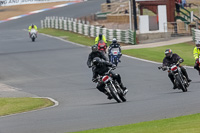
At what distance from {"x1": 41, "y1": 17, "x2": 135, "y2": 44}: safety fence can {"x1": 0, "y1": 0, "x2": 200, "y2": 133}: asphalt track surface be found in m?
3.43

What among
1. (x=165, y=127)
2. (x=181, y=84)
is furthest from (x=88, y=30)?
(x=165, y=127)

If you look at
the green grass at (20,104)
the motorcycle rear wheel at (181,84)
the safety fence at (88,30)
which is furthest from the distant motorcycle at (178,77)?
the safety fence at (88,30)

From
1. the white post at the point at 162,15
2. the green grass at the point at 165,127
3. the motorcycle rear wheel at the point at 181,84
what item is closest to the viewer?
the green grass at the point at 165,127

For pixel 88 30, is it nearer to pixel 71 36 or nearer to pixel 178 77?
pixel 71 36

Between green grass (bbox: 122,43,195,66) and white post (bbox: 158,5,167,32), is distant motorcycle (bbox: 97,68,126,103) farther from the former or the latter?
white post (bbox: 158,5,167,32)

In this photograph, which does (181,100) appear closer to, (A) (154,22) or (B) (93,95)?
(B) (93,95)

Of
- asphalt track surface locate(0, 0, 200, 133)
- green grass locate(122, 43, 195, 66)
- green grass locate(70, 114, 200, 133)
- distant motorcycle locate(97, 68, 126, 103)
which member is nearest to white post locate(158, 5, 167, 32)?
green grass locate(122, 43, 195, 66)

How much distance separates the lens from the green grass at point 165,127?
1179cm

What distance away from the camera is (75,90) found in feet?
78.3

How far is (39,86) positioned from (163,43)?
18.9 meters

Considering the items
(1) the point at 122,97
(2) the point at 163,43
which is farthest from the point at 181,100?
(2) the point at 163,43

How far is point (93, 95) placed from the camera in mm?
21891

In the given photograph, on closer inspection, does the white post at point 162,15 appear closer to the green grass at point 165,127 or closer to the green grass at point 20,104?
the green grass at point 20,104

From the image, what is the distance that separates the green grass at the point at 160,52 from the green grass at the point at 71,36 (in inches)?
273
